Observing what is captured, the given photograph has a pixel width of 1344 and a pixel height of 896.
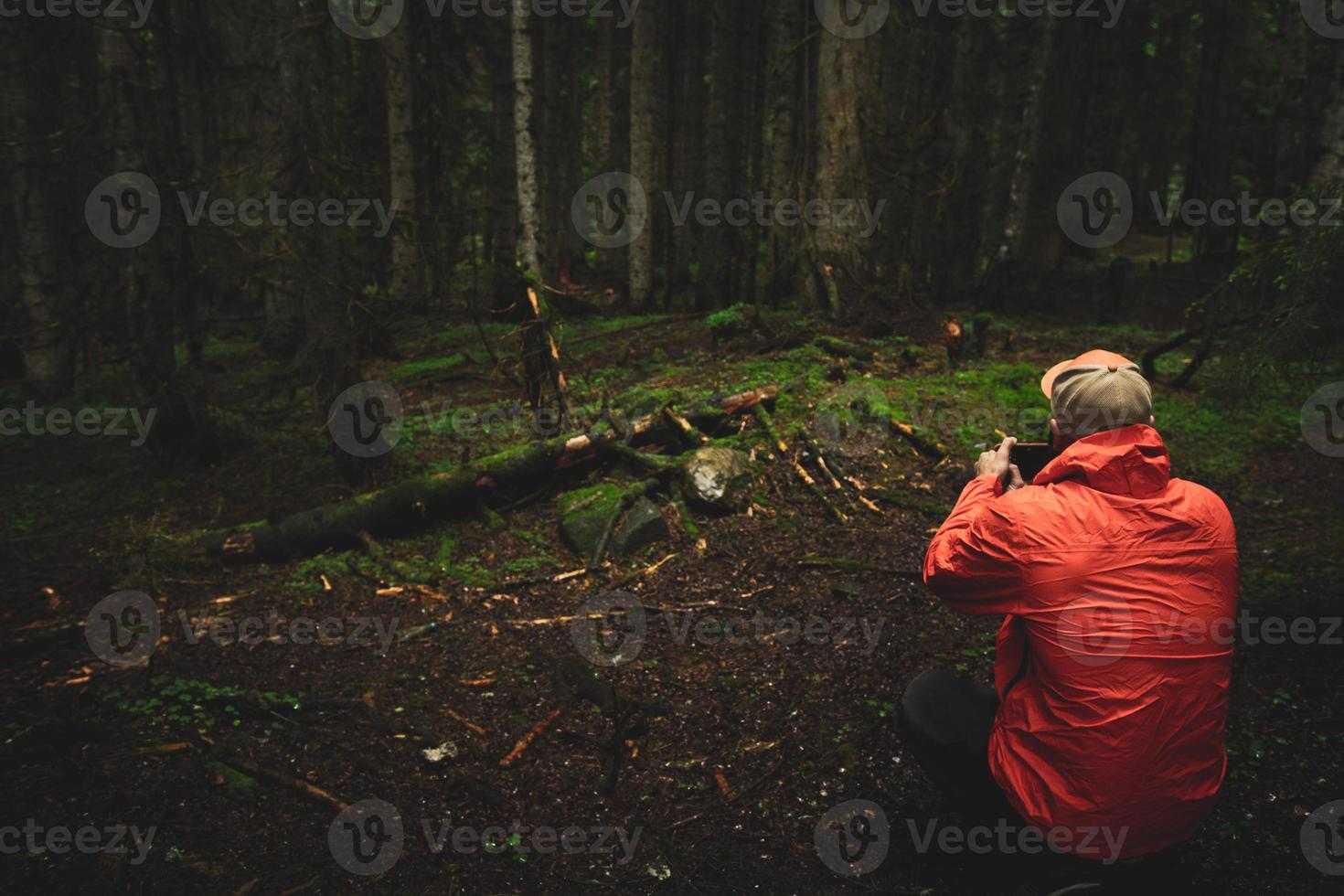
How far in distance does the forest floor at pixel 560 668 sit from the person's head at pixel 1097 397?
202cm

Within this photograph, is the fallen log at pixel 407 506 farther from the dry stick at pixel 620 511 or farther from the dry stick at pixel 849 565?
the dry stick at pixel 849 565

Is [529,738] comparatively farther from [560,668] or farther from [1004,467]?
[1004,467]

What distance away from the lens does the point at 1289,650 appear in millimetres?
4316

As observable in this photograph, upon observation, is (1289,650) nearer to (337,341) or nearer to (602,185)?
(337,341)

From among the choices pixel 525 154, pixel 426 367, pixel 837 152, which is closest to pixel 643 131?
pixel 525 154

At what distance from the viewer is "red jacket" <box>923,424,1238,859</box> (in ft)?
8.10

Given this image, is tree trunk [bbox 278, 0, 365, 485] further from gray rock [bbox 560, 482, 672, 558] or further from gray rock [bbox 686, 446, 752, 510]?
gray rock [bbox 686, 446, 752, 510]

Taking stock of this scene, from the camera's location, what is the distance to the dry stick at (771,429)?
7.75 meters

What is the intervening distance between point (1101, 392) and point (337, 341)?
691 centimetres

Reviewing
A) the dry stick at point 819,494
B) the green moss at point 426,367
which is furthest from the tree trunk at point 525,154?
the dry stick at point 819,494

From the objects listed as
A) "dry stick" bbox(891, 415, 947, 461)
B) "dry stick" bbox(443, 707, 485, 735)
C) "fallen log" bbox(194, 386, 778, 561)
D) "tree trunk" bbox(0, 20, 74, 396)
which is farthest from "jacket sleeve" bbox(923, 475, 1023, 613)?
"tree trunk" bbox(0, 20, 74, 396)

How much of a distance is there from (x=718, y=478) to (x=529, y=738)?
333 centimetres

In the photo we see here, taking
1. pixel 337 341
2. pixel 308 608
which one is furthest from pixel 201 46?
pixel 308 608

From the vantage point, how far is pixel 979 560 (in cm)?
269
